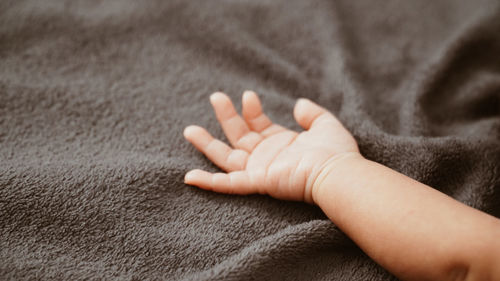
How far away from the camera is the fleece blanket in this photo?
1.84ft

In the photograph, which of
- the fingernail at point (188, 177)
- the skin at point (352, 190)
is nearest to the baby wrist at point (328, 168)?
the skin at point (352, 190)

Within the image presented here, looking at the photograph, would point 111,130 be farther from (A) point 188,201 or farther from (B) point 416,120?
(B) point 416,120

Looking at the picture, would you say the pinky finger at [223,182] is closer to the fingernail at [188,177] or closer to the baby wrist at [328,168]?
the fingernail at [188,177]

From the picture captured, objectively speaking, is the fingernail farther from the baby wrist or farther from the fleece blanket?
the baby wrist

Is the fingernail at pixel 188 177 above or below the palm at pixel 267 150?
below

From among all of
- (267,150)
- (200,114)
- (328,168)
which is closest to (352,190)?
(328,168)

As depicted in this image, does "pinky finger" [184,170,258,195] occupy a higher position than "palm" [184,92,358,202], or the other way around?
"palm" [184,92,358,202]

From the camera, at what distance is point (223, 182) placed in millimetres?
620

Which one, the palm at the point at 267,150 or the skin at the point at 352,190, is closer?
the skin at the point at 352,190

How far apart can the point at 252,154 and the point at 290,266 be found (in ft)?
0.70

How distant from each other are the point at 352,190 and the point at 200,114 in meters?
0.36

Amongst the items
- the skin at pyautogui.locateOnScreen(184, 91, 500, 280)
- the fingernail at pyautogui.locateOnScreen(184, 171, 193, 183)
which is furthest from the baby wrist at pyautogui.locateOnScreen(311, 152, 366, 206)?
the fingernail at pyautogui.locateOnScreen(184, 171, 193, 183)

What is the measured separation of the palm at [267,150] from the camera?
0.61 meters

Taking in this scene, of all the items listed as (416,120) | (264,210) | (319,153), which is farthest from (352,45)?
(264,210)
